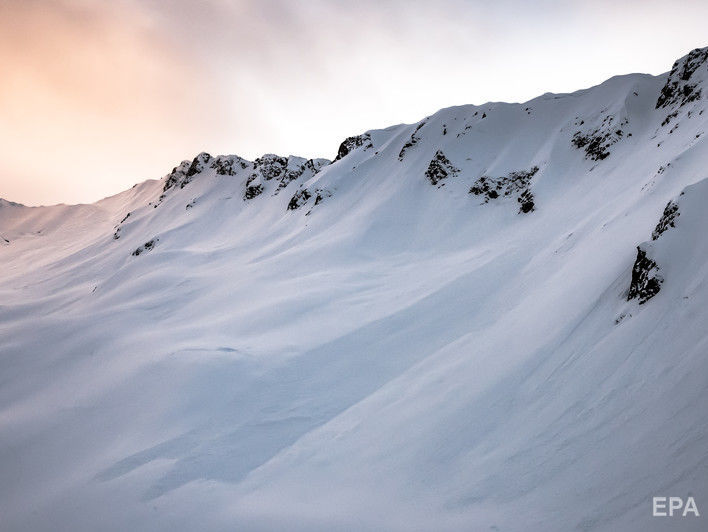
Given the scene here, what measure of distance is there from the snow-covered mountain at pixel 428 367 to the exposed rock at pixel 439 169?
1.77m

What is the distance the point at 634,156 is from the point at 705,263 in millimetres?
16616

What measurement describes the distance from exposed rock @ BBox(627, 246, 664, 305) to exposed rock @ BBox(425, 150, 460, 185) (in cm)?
2286

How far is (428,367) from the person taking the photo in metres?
11.5

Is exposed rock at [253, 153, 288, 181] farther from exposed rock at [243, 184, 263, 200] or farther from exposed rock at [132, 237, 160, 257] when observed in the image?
exposed rock at [132, 237, 160, 257]

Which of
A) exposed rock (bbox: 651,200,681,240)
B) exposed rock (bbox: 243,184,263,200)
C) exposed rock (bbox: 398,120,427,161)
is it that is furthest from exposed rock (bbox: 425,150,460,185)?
exposed rock (bbox: 243,184,263,200)

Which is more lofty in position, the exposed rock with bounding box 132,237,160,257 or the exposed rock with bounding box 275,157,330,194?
the exposed rock with bounding box 275,157,330,194

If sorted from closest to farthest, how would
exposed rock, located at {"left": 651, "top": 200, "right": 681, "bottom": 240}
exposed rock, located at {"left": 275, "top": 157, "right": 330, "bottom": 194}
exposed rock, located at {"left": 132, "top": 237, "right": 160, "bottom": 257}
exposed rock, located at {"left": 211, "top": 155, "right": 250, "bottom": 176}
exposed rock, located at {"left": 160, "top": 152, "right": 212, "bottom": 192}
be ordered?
exposed rock, located at {"left": 651, "top": 200, "right": 681, "bottom": 240} < exposed rock, located at {"left": 132, "top": 237, "right": 160, "bottom": 257} < exposed rock, located at {"left": 275, "top": 157, "right": 330, "bottom": 194} < exposed rock, located at {"left": 211, "top": 155, "right": 250, "bottom": 176} < exposed rock, located at {"left": 160, "top": 152, "right": 212, "bottom": 192}

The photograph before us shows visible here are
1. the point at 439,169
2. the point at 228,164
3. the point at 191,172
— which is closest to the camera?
the point at 439,169

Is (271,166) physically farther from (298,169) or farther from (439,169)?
(439,169)

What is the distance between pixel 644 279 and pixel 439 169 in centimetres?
2420

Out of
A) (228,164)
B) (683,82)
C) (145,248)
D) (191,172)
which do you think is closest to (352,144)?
(228,164)

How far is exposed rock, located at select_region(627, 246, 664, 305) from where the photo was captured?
305 inches

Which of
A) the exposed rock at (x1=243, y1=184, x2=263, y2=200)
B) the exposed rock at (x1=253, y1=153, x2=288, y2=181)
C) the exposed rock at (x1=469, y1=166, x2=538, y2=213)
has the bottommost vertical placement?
the exposed rock at (x1=469, y1=166, x2=538, y2=213)

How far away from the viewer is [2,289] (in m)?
43.8
